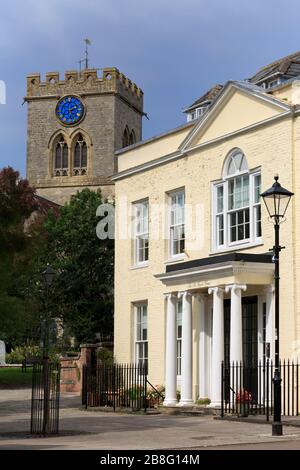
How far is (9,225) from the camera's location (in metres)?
25.9

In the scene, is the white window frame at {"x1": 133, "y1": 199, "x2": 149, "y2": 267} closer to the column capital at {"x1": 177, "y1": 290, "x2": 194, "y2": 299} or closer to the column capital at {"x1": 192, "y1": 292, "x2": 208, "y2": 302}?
the column capital at {"x1": 192, "y1": 292, "x2": 208, "y2": 302}

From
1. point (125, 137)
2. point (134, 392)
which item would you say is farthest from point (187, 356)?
point (125, 137)

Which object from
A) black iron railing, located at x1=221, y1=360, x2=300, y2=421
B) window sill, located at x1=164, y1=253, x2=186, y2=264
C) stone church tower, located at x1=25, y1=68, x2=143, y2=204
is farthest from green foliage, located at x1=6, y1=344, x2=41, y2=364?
black iron railing, located at x1=221, y1=360, x2=300, y2=421

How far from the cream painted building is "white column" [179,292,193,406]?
3cm

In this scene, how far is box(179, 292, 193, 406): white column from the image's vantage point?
83.0 feet

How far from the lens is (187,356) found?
83.1 ft

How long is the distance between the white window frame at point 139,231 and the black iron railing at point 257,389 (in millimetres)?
7243

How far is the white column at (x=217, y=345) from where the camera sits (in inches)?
927

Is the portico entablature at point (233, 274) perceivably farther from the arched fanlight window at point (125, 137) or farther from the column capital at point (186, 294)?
the arched fanlight window at point (125, 137)

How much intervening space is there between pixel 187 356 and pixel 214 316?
1.93 meters

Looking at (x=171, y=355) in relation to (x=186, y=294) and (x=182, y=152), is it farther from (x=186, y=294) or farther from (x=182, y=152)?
(x=182, y=152)

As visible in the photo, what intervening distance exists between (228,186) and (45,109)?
2731 inches
